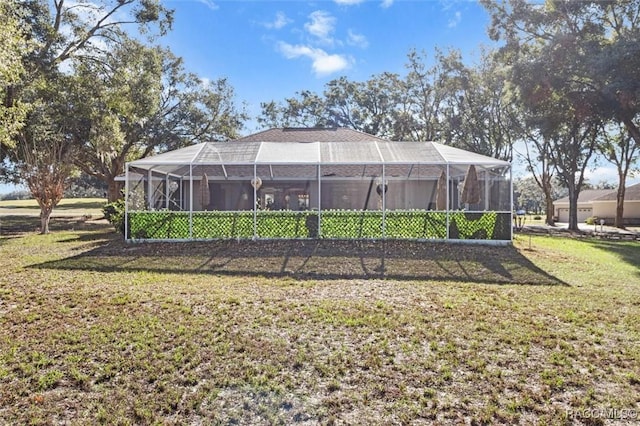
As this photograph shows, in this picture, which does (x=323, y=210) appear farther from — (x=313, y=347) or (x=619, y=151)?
(x=619, y=151)

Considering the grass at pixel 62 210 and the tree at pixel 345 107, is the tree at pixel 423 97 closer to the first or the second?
the tree at pixel 345 107

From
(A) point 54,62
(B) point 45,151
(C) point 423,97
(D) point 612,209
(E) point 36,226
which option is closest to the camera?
(A) point 54,62

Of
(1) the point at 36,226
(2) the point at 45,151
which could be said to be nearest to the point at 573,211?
(2) the point at 45,151

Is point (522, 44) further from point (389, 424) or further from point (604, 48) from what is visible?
point (389, 424)

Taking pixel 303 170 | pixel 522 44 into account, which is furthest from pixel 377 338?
pixel 522 44

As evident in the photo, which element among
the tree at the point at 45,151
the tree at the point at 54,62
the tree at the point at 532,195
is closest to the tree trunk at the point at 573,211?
the tree at the point at 54,62

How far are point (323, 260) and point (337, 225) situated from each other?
2624 millimetres

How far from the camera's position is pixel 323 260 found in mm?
8688

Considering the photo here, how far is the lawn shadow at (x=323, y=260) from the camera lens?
7.53 metres

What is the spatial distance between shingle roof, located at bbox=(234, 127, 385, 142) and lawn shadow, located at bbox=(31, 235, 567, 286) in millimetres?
9055

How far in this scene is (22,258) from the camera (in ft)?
29.4

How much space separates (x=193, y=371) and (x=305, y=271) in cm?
418

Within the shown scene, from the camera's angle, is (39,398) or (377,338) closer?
(39,398)

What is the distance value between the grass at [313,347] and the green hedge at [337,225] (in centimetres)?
351
